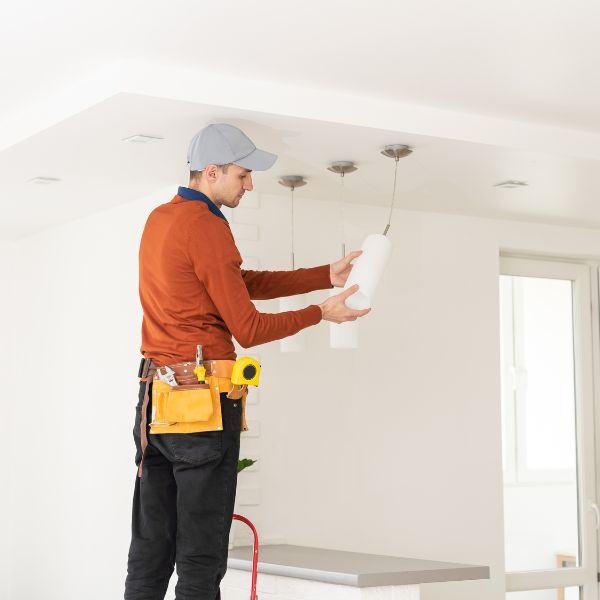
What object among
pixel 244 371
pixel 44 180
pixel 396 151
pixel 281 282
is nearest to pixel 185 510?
pixel 244 371

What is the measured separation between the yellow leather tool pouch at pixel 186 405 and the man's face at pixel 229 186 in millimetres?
594

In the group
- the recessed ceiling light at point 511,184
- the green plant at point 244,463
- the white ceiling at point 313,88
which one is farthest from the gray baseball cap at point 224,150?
the recessed ceiling light at point 511,184

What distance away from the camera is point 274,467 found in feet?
14.1

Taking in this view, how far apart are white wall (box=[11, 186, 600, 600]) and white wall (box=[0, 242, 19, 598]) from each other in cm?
25

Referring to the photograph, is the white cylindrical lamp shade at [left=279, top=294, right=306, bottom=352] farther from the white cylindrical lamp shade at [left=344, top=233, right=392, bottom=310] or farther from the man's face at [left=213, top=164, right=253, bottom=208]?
the man's face at [left=213, top=164, right=253, bottom=208]

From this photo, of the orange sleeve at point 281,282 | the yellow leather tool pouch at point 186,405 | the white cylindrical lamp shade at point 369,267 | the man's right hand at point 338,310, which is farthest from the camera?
the orange sleeve at point 281,282

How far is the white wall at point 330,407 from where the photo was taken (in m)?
4.38

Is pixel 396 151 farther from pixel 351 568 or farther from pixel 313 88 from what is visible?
pixel 351 568

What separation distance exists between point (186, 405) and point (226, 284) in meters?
0.33

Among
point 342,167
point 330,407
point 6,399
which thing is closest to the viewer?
point 342,167

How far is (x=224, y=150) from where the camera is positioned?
3.09m

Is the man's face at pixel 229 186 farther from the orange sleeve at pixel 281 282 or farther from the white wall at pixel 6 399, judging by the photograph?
the white wall at pixel 6 399

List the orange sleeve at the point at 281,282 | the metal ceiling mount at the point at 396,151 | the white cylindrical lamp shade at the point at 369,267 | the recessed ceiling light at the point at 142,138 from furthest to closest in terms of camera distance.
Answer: the metal ceiling mount at the point at 396,151 → the recessed ceiling light at the point at 142,138 → the orange sleeve at the point at 281,282 → the white cylindrical lamp shade at the point at 369,267

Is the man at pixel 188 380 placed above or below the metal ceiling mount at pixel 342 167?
below
